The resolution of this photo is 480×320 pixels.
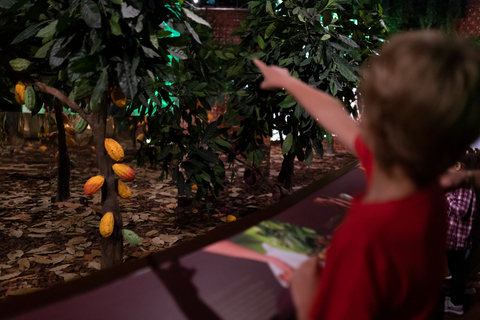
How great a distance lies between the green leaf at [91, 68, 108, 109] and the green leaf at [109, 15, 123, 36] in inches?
5.4

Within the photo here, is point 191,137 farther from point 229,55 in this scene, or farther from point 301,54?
point 301,54

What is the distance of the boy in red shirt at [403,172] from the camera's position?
1.51 feet

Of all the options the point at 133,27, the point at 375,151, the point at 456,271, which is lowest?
the point at 456,271

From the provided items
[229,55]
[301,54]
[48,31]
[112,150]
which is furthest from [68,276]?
[301,54]

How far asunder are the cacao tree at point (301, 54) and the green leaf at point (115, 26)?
1.00 m

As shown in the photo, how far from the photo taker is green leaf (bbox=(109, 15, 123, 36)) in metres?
1.26

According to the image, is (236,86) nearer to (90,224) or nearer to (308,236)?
(90,224)

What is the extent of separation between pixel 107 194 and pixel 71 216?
1318 mm

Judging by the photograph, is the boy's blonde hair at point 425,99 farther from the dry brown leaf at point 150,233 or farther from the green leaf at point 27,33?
the dry brown leaf at point 150,233

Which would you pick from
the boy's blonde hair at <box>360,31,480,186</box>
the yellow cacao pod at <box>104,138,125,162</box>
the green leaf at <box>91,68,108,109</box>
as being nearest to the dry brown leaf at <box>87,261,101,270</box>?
the yellow cacao pod at <box>104,138,125,162</box>

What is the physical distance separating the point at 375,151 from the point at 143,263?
0.41 metres

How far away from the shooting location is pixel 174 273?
0.64 meters

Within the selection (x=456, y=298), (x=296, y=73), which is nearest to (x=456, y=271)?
(x=456, y=298)

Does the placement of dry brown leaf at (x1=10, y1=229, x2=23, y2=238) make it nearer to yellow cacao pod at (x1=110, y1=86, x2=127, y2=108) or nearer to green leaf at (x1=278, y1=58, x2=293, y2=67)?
yellow cacao pod at (x1=110, y1=86, x2=127, y2=108)
